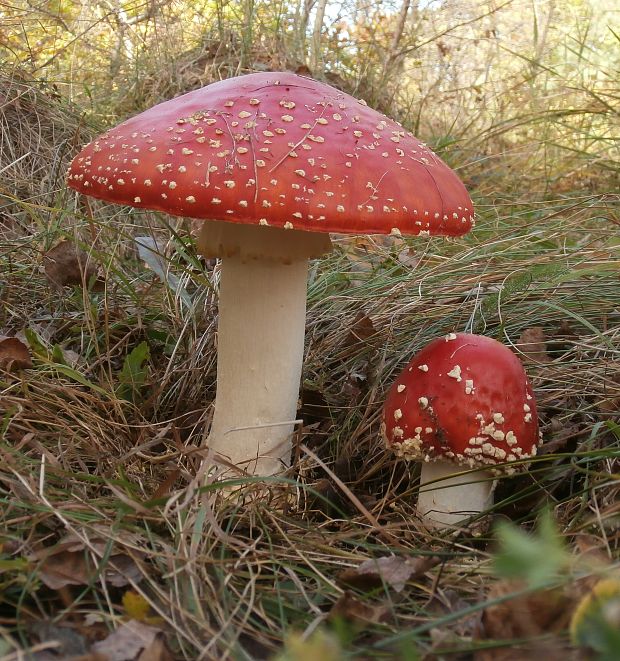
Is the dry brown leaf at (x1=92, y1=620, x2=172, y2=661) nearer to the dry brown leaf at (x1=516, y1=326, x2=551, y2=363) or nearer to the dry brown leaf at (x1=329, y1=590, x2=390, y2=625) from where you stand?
the dry brown leaf at (x1=329, y1=590, x2=390, y2=625)

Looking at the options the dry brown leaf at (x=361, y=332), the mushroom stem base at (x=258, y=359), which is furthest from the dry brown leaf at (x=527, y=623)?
the dry brown leaf at (x=361, y=332)

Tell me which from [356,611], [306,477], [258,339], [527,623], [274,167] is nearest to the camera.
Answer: [527,623]

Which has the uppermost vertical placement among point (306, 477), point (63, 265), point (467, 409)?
point (467, 409)

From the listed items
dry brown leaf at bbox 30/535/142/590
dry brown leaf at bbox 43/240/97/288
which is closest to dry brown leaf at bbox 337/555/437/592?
dry brown leaf at bbox 30/535/142/590

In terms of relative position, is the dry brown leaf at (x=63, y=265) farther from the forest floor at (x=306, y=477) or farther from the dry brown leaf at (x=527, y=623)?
the dry brown leaf at (x=527, y=623)

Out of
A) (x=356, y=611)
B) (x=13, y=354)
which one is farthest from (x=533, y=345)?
(x=13, y=354)

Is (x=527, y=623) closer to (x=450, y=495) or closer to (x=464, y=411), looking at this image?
(x=464, y=411)

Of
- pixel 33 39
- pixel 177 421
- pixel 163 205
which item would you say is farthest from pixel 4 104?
pixel 163 205
